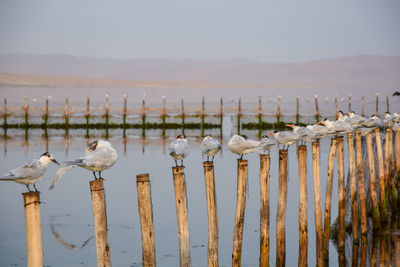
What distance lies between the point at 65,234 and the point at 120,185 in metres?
7.99

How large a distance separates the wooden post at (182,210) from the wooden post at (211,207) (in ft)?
1.31

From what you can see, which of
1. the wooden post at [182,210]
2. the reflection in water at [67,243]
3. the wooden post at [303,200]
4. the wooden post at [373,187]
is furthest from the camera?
the reflection in water at [67,243]

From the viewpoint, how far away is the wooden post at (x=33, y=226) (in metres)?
6.11

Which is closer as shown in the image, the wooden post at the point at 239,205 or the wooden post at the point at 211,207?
the wooden post at the point at 211,207

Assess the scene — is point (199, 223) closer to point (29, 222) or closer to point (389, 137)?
point (389, 137)

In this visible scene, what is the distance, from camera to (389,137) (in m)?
14.1

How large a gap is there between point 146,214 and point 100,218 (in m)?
0.83

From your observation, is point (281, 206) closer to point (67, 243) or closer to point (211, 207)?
point (211, 207)

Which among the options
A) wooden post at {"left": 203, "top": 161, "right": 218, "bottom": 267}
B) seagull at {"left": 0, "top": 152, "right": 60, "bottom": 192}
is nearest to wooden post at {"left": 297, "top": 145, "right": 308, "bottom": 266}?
wooden post at {"left": 203, "top": 161, "right": 218, "bottom": 267}

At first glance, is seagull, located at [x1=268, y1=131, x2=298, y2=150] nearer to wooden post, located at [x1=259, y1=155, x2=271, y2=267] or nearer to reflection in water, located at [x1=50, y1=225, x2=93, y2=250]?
wooden post, located at [x1=259, y1=155, x2=271, y2=267]

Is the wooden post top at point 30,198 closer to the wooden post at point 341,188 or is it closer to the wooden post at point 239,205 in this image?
the wooden post at point 239,205

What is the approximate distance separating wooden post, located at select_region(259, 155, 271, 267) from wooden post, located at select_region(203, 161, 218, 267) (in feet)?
2.62

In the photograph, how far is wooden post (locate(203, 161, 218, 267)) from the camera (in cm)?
802

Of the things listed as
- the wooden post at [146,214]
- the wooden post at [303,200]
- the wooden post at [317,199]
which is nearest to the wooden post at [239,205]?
the wooden post at [303,200]
